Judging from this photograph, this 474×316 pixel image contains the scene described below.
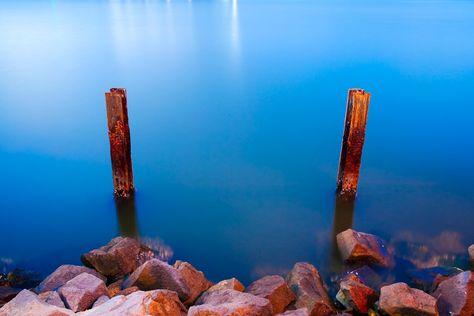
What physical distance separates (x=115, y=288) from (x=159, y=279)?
62 cm

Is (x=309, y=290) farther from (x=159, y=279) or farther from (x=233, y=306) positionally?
(x=159, y=279)

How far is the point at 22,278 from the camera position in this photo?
548cm

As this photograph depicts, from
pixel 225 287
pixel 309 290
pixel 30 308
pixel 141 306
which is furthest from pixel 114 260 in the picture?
pixel 309 290

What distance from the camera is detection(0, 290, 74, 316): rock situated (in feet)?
11.6

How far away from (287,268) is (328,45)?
21.2m

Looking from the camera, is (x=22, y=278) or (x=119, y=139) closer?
(x=22, y=278)

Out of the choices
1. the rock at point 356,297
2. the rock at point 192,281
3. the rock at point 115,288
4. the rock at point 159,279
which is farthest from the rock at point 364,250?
the rock at point 115,288

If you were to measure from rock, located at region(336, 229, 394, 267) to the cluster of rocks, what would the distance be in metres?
0.01

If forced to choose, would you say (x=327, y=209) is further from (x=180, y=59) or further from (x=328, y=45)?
(x=328, y=45)

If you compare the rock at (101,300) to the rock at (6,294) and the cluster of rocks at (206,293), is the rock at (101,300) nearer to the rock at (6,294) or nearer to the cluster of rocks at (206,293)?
the cluster of rocks at (206,293)

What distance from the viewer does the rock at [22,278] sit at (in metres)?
5.33

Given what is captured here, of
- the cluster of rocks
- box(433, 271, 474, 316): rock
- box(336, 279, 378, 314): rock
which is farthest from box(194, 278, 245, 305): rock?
box(433, 271, 474, 316): rock

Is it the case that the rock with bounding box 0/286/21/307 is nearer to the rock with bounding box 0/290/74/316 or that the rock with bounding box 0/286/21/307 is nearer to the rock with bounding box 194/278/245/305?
the rock with bounding box 0/290/74/316

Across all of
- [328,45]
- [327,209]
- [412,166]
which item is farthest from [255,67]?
[327,209]
